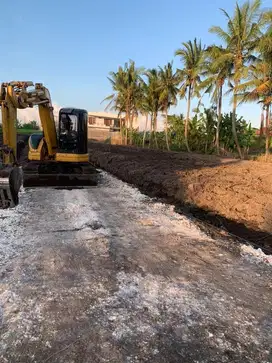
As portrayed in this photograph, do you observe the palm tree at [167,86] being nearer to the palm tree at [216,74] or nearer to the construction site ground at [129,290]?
the palm tree at [216,74]

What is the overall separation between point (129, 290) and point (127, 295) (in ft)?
0.41

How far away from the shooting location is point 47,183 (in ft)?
37.4

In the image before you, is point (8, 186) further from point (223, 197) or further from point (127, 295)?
point (223, 197)

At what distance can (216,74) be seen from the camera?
2705 centimetres

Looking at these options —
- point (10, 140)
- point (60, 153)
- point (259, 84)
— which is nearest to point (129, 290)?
point (10, 140)

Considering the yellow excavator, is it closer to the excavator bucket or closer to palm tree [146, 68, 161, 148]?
the excavator bucket

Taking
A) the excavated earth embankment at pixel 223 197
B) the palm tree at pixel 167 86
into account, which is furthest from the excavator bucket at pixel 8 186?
the palm tree at pixel 167 86

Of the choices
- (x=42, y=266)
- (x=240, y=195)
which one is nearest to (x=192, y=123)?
(x=240, y=195)

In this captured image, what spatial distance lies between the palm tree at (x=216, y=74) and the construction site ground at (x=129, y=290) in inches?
799

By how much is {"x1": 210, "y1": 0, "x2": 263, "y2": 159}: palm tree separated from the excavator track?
52.5ft

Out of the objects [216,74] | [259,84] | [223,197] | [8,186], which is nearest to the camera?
[8,186]

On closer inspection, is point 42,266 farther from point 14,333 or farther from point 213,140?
point 213,140

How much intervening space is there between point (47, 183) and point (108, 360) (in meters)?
9.14

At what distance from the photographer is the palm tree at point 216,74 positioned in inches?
989
